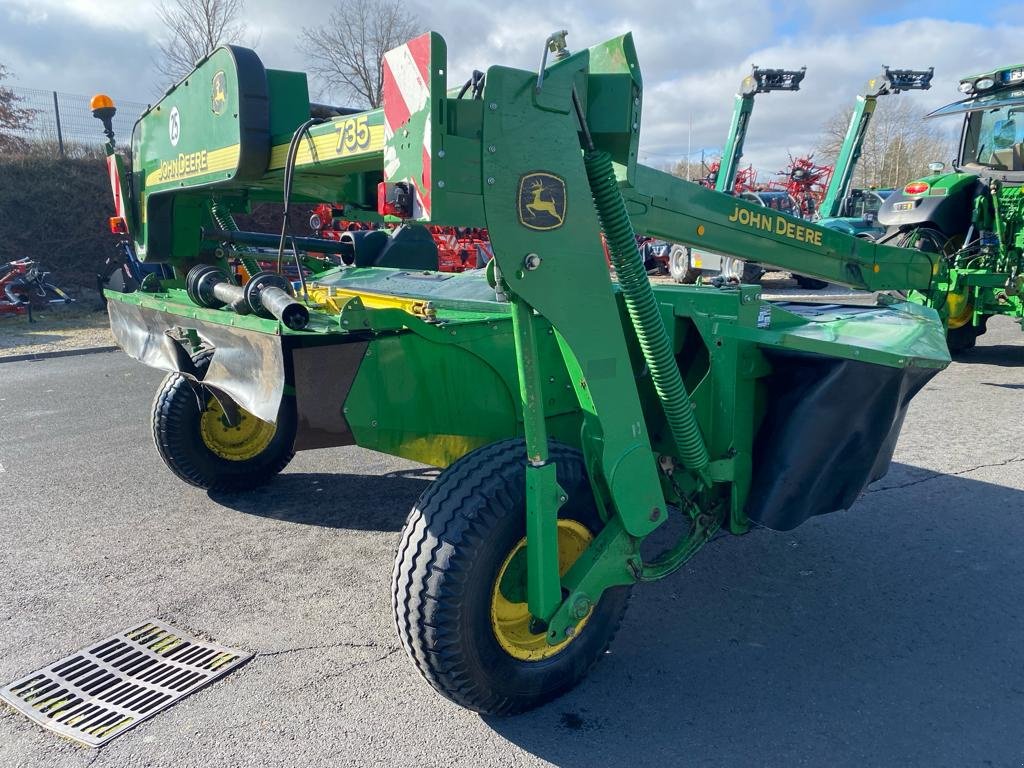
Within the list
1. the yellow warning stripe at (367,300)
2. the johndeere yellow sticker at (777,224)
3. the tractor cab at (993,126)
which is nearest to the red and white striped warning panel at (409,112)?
the yellow warning stripe at (367,300)

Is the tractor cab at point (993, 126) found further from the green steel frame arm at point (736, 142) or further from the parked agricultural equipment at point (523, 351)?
the parked agricultural equipment at point (523, 351)

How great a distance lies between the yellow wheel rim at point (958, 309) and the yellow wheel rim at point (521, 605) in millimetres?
6914

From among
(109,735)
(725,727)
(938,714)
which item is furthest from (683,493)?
(109,735)

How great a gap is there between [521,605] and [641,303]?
102 centimetres

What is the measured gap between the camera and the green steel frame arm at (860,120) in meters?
8.78

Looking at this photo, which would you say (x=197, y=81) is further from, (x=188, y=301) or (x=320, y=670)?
(x=320, y=670)

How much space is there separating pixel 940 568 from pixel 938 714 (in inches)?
46.3

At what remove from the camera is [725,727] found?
7.85 feet

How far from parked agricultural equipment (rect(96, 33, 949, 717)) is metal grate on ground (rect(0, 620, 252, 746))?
0.85 metres

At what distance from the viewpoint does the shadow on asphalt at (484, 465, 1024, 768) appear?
2316 millimetres

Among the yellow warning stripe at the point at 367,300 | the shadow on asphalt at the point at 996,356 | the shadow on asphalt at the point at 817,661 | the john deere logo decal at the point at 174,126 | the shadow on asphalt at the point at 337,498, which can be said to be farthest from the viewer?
the shadow on asphalt at the point at 996,356

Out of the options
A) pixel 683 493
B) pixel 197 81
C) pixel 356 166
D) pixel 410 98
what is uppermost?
pixel 197 81

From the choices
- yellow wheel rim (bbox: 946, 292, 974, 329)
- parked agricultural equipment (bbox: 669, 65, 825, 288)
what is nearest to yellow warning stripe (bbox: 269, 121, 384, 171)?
parked agricultural equipment (bbox: 669, 65, 825, 288)

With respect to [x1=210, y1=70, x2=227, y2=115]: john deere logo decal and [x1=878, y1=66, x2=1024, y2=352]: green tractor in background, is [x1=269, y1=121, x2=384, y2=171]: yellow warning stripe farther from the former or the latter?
[x1=878, y1=66, x2=1024, y2=352]: green tractor in background
